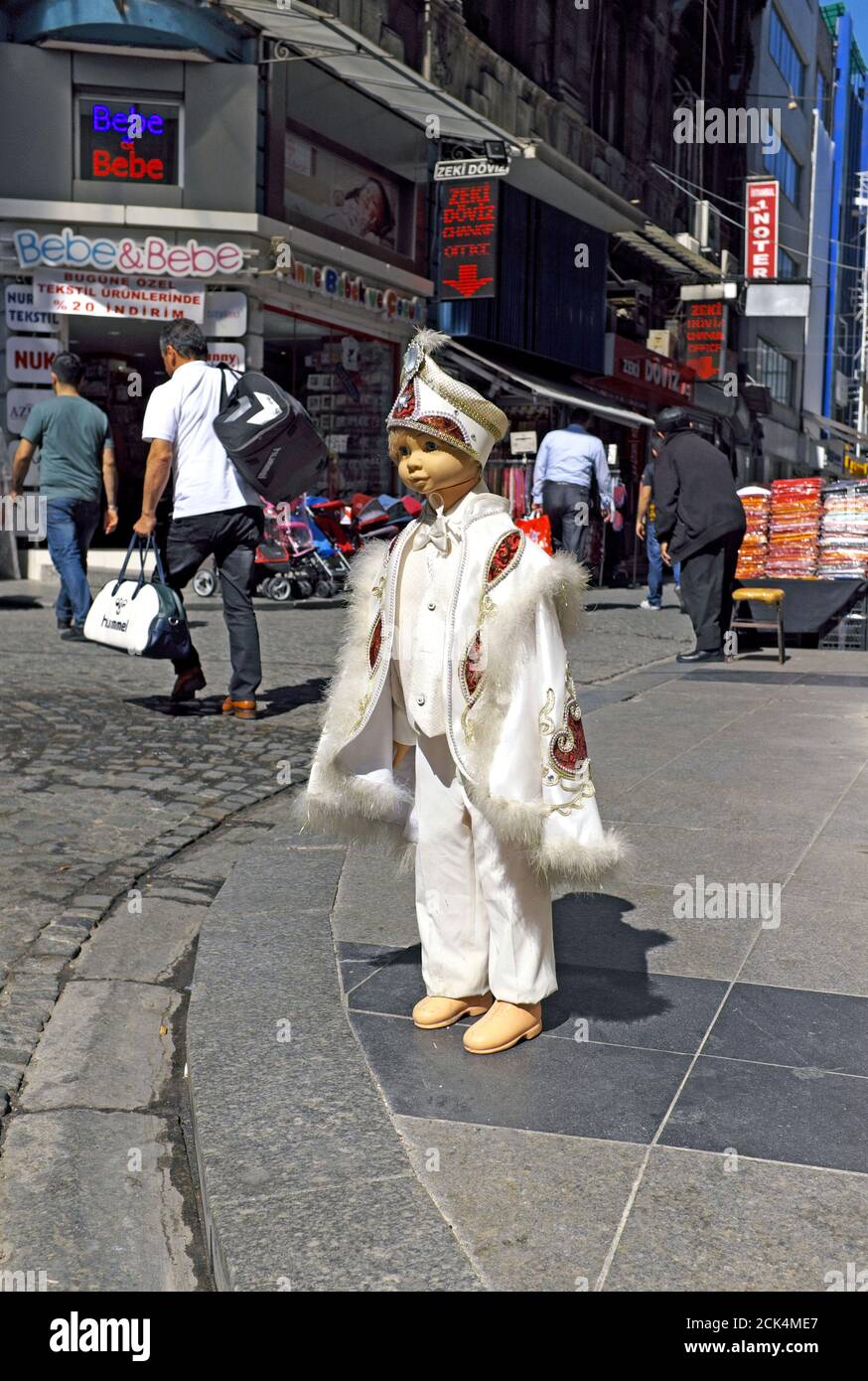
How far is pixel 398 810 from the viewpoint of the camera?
337 cm

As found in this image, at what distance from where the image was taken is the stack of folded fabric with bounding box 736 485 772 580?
40.8 feet

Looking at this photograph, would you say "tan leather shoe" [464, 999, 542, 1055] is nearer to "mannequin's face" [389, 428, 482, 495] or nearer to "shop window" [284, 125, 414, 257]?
"mannequin's face" [389, 428, 482, 495]

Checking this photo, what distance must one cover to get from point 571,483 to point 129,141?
278 inches

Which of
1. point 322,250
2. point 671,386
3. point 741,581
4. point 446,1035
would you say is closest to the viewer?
point 446,1035

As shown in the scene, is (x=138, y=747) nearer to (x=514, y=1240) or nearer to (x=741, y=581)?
(x=514, y=1240)

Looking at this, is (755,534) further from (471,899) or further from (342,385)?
(471,899)

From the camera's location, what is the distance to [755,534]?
12562 mm

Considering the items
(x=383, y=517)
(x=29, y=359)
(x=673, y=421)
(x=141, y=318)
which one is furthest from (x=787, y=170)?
(x=673, y=421)

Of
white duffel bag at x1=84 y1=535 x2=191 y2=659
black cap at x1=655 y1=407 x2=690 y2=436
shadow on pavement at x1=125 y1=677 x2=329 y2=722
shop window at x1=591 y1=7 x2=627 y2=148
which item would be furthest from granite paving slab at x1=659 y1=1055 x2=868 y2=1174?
shop window at x1=591 y1=7 x2=627 y2=148

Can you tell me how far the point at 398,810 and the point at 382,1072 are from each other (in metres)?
0.60

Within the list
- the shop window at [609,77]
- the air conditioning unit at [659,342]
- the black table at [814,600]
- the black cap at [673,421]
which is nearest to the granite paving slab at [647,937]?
the black cap at [673,421]

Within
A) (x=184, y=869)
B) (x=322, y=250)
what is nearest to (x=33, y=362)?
(x=322, y=250)

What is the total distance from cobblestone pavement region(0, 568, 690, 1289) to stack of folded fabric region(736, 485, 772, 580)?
9.90 feet

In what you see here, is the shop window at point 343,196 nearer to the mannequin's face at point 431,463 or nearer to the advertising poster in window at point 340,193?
the advertising poster in window at point 340,193
